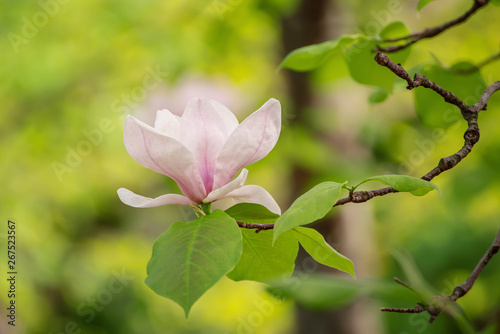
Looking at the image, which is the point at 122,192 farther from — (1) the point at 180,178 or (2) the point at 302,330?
(2) the point at 302,330

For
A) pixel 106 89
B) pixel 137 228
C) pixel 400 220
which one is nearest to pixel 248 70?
pixel 106 89

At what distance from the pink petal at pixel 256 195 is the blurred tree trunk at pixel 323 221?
42.9 inches

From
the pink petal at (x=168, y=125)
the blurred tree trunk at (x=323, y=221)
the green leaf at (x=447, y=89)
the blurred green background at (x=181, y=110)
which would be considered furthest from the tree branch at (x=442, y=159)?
the blurred tree trunk at (x=323, y=221)

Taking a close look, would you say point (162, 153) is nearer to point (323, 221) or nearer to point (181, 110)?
point (323, 221)

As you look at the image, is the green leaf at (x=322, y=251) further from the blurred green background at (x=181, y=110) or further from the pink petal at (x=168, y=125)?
the blurred green background at (x=181, y=110)

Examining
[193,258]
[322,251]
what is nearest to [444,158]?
[322,251]

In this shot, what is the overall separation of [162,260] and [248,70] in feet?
6.21

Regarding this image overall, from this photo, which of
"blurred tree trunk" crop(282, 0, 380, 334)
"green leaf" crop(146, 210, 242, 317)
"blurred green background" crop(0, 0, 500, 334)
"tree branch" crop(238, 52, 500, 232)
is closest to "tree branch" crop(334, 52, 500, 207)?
"tree branch" crop(238, 52, 500, 232)

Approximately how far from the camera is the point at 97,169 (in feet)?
8.66

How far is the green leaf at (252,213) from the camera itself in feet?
1.73

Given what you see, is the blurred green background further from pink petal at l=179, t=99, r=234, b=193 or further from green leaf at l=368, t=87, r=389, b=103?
pink petal at l=179, t=99, r=234, b=193

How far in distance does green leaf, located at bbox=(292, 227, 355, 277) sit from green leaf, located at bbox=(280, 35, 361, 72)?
26 cm

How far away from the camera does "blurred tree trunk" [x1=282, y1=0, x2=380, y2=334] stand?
62.8 inches

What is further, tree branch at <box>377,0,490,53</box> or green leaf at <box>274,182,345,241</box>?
tree branch at <box>377,0,490,53</box>
